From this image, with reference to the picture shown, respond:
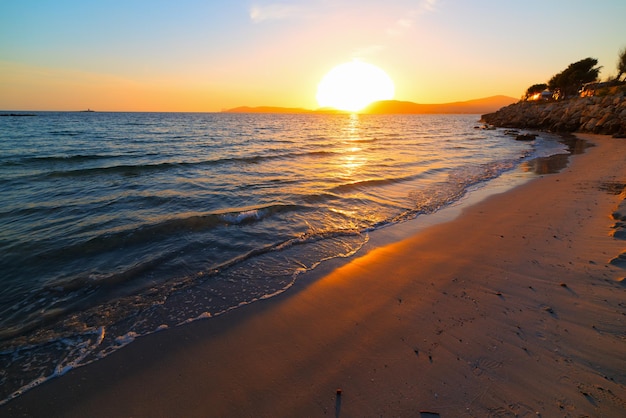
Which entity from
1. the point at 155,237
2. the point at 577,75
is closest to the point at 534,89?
the point at 577,75

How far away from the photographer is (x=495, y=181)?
1488 centimetres

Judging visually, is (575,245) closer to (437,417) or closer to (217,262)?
(437,417)

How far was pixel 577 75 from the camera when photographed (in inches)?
2509

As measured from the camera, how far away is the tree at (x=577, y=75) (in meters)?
63.7

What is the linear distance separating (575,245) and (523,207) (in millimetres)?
3841

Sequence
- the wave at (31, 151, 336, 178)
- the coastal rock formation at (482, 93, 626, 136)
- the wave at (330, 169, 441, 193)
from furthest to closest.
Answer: the coastal rock formation at (482, 93, 626, 136), the wave at (31, 151, 336, 178), the wave at (330, 169, 441, 193)

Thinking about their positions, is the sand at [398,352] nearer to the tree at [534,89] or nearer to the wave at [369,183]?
the wave at [369,183]

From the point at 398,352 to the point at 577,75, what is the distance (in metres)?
88.7

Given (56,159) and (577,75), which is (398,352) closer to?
(56,159)

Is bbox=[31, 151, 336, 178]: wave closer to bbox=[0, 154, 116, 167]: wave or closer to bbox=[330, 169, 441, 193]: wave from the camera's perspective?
bbox=[0, 154, 116, 167]: wave

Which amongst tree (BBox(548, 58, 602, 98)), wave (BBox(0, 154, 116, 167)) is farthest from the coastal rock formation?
wave (BBox(0, 154, 116, 167))

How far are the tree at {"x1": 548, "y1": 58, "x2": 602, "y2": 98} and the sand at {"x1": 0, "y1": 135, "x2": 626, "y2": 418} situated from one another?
83556mm

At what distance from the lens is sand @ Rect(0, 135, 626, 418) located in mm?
3078

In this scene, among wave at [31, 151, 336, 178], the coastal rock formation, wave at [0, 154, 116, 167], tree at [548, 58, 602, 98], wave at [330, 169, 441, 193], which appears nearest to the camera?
wave at [330, 169, 441, 193]
